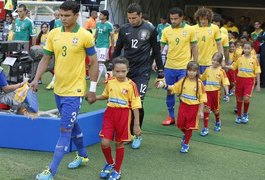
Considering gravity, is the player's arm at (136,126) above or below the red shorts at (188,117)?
above

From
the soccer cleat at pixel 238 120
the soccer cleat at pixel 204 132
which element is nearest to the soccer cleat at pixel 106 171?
the soccer cleat at pixel 204 132

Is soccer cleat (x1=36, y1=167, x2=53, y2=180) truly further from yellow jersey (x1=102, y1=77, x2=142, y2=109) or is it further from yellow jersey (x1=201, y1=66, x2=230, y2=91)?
yellow jersey (x1=201, y1=66, x2=230, y2=91)

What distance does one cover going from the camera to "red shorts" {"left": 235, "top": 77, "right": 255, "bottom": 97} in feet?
24.9

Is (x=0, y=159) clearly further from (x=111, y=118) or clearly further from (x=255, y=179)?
(x=255, y=179)

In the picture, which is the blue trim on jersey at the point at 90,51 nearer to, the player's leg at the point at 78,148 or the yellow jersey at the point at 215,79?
the player's leg at the point at 78,148

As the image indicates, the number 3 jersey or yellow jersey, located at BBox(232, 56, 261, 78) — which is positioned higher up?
the number 3 jersey

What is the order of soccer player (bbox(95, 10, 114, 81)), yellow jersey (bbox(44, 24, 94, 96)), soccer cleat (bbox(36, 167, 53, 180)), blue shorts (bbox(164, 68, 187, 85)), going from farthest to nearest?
soccer player (bbox(95, 10, 114, 81))
blue shorts (bbox(164, 68, 187, 85))
yellow jersey (bbox(44, 24, 94, 96))
soccer cleat (bbox(36, 167, 53, 180))

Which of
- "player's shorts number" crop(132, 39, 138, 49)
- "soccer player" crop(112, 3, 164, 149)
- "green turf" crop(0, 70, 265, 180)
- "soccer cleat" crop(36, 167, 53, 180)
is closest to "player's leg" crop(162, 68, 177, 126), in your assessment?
"green turf" crop(0, 70, 265, 180)

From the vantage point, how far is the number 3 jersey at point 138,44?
5.68 meters

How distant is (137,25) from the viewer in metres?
5.67

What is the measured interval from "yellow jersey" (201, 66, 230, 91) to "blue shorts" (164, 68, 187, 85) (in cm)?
40

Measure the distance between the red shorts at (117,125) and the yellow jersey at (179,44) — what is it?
2342mm

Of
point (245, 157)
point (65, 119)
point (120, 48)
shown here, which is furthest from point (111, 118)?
point (245, 157)

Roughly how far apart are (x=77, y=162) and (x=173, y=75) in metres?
2.52
